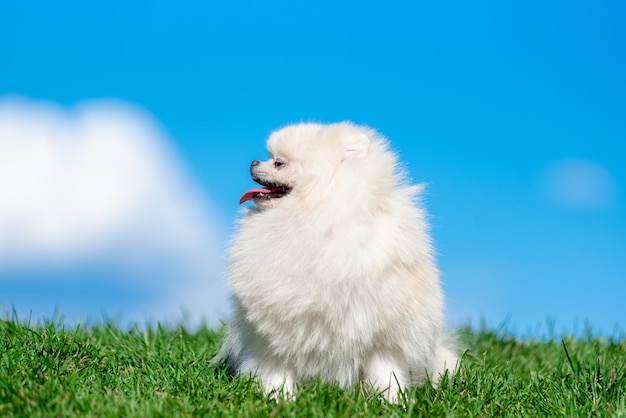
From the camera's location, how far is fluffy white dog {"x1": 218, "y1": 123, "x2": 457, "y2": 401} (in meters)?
4.43

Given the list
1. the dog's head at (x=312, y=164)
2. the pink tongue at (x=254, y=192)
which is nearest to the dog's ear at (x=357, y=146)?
the dog's head at (x=312, y=164)

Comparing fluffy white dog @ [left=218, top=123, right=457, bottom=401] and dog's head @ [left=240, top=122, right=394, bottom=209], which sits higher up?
dog's head @ [left=240, top=122, right=394, bottom=209]

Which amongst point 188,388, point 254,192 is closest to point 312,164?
point 254,192

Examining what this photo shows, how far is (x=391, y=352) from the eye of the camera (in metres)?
4.65

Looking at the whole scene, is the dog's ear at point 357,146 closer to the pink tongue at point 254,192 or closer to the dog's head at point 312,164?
the dog's head at point 312,164

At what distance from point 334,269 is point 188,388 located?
4.09 ft

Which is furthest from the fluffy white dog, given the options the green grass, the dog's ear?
the green grass

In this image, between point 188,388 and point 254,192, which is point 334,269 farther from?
point 188,388

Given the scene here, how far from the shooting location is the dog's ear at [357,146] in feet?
15.3

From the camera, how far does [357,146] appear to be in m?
4.68

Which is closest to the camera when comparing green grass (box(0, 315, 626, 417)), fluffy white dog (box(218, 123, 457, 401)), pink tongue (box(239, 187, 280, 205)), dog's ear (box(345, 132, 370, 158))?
green grass (box(0, 315, 626, 417))

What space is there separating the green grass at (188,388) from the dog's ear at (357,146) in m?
1.47

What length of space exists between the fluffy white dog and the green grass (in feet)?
0.69

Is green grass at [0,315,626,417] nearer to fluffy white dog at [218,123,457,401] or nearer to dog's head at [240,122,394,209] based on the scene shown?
fluffy white dog at [218,123,457,401]
